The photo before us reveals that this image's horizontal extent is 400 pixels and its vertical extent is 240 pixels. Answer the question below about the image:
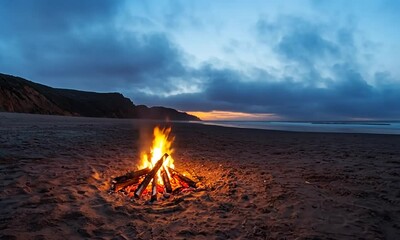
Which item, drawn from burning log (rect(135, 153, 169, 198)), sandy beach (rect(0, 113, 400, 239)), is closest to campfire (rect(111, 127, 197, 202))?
burning log (rect(135, 153, 169, 198))

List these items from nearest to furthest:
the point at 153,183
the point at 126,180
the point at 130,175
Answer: the point at 153,183 → the point at 126,180 → the point at 130,175

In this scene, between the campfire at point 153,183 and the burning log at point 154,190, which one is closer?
the burning log at point 154,190

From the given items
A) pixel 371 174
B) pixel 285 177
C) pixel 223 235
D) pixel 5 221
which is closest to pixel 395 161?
pixel 371 174

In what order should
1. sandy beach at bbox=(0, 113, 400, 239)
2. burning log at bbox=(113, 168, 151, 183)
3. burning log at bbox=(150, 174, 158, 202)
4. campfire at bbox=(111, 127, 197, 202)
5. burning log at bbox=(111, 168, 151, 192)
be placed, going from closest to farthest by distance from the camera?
sandy beach at bbox=(0, 113, 400, 239) → burning log at bbox=(150, 174, 158, 202) → campfire at bbox=(111, 127, 197, 202) → burning log at bbox=(111, 168, 151, 192) → burning log at bbox=(113, 168, 151, 183)

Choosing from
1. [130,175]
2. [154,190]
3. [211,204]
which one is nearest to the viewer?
[211,204]

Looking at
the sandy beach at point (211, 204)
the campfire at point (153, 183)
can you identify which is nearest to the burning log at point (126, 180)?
the campfire at point (153, 183)

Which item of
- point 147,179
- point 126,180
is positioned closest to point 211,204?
point 147,179

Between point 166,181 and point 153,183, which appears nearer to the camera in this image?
point 153,183

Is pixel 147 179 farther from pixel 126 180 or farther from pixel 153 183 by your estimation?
pixel 126 180

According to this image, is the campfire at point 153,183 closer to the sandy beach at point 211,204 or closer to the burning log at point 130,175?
the burning log at point 130,175

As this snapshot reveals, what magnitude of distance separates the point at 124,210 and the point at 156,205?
2.64 feet

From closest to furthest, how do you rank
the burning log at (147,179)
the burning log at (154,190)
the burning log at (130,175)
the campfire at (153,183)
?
the burning log at (154,190) → the burning log at (147,179) → the campfire at (153,183) → the burning log at (130,175)

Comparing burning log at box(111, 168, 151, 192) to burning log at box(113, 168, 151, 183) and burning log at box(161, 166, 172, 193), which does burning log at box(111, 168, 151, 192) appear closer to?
burning log at box(113, 168, 151, 183)

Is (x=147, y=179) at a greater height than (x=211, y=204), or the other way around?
(x=147, y=179)
